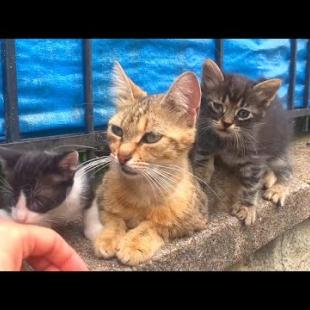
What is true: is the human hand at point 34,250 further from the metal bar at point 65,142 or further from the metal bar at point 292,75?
the metal bar at point 292,75

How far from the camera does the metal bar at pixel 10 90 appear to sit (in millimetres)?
2115

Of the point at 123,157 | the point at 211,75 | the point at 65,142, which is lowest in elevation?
the point at 65,142

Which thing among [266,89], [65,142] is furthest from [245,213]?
[65,142]

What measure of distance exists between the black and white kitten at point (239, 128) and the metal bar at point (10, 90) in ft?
2.82

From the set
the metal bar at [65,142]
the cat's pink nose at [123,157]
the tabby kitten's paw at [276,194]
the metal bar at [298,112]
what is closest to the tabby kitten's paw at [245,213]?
the tabby kitten's paw at [276,194]

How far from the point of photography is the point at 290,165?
2.75 m

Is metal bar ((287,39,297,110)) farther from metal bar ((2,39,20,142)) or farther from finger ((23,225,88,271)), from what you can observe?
finger ((23,225,88,271))

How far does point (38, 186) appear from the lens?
1719 millimetres

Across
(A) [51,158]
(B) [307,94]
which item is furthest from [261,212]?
(B) [307,94]

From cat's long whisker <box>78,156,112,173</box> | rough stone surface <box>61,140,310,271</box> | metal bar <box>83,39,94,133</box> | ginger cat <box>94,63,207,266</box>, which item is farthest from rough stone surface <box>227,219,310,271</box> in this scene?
metal bar <box>83,39,94,133</box>

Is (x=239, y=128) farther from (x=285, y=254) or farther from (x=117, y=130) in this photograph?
(x=285, y=254)

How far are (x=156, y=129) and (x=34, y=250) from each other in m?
0.67

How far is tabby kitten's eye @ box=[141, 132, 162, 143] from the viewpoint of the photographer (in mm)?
1780

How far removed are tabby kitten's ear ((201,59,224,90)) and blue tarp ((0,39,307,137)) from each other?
21.8 inches
